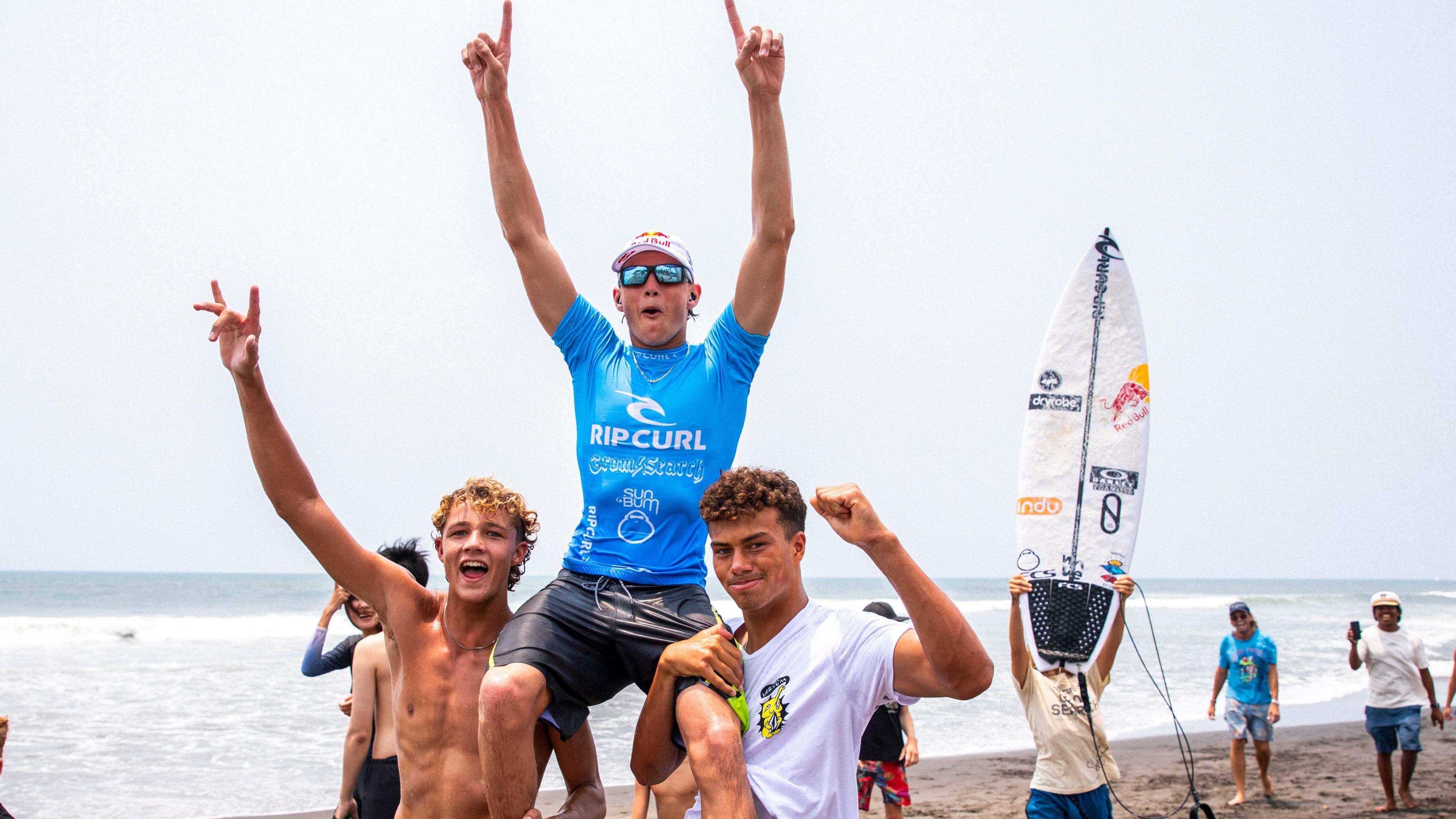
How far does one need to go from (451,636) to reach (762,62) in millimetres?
2135

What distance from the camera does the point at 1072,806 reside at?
235 inches

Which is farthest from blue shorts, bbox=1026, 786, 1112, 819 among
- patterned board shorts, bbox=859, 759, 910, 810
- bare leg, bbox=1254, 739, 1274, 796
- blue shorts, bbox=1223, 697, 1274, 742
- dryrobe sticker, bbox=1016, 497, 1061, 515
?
bare leg, bbox=1254, 739, 1274, 796

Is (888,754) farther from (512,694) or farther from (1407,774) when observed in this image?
(1407,774)

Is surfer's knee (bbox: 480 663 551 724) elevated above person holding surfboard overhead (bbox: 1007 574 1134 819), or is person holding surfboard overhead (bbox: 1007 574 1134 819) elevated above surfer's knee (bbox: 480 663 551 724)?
surfer's knee (bbox: 480 663 551 724)

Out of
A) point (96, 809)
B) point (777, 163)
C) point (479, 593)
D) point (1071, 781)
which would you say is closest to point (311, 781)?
point (96, 809)

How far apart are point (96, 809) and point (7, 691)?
833cm

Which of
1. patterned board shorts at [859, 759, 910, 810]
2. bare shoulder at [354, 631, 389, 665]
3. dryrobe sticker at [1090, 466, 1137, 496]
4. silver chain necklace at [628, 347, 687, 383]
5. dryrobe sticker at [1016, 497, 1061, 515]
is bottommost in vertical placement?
patterned board shorts at [859, 759, 910, 810]

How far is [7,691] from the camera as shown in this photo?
15180mm

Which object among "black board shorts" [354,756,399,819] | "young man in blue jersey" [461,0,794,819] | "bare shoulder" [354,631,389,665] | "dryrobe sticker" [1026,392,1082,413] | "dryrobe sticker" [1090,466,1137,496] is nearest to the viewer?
"young man in blue jersey" [461,0,794,819]

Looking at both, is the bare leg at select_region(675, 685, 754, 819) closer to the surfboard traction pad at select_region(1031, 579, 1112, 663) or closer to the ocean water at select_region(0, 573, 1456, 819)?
the surfboard traction pad at select_region(1031, 579, 1112, 663)

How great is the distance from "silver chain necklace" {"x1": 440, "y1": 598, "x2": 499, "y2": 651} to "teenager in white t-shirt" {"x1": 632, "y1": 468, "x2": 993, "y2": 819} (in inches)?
29.3

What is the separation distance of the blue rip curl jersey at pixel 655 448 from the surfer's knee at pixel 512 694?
448mm

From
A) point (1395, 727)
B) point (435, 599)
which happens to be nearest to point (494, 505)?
point (435, 599)

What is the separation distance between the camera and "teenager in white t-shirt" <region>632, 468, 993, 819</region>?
2.59 meters
